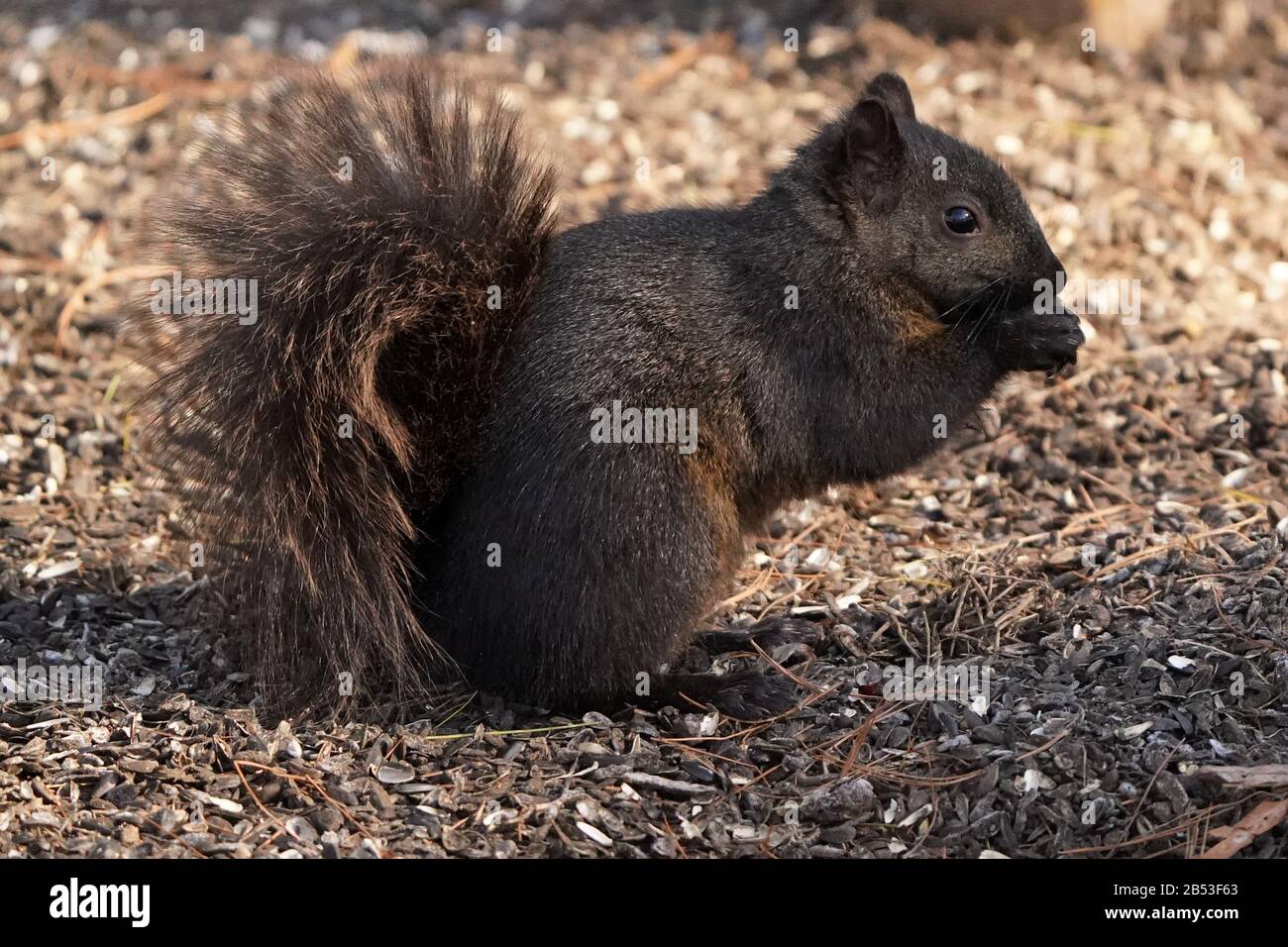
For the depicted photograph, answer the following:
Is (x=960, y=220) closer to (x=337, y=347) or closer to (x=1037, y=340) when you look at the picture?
(x=1037, y=340)

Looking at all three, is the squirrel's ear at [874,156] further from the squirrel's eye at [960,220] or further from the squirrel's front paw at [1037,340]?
the squirrel's front paw at [1037,340]

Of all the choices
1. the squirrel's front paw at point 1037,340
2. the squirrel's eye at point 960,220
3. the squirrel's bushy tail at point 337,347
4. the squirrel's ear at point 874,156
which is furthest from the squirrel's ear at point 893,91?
the squirrel's bushy tail at point 337,347

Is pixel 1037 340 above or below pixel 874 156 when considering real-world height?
below

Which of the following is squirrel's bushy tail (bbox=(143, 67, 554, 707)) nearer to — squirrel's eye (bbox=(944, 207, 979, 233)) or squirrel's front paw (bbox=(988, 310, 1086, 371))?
squirrel's eye (bbox=(944, 207, 979, 233))

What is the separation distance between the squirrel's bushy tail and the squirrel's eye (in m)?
1.10

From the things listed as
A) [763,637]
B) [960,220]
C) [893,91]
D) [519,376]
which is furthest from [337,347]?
[893,91]

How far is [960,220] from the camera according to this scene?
4.08m

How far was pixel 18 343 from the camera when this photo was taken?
5703mm

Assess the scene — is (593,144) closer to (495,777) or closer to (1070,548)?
(1070,548)

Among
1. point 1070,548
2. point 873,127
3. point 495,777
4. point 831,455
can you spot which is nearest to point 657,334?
point 831,455

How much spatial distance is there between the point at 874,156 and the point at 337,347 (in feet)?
5.16

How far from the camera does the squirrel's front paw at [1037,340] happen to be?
4059mm

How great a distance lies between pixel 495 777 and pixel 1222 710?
1.78 m

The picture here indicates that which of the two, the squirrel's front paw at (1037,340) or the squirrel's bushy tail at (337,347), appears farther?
the squirrel's front paw at (1037,340)
